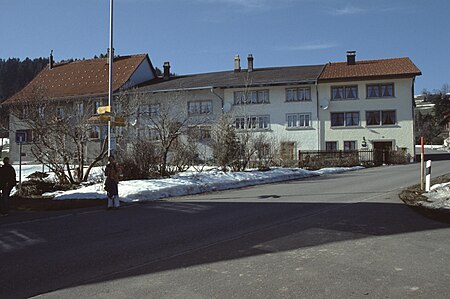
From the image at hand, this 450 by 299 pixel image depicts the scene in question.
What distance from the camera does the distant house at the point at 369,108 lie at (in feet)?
153

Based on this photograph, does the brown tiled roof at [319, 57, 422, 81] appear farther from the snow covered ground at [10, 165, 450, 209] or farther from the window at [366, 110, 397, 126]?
the snow covered ground at [10, 165, 450, 209]

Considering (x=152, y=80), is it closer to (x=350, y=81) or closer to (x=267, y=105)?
(x=267, y=105)

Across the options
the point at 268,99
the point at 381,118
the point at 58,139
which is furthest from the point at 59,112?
the point at 381,118

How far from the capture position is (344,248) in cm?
744

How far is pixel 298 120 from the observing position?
4881 centimetres

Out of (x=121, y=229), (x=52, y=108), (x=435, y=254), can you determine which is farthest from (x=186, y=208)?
(x=52, y=108)

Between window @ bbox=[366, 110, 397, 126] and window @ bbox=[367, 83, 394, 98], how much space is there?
1615mm

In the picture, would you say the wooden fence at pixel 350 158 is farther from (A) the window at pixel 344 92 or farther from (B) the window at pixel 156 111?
(B) the window at pixel 156 111

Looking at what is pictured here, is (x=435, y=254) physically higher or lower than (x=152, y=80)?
lower

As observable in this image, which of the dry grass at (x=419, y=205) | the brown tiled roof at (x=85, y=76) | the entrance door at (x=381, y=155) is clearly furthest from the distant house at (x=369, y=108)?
the dry grass at (x=419, y=205)

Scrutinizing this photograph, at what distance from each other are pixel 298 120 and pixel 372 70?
29.9 feet

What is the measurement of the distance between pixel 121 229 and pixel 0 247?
2.38 meters

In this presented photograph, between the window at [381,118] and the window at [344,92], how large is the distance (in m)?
2.35

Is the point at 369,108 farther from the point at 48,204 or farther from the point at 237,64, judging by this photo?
the point at 48,204
